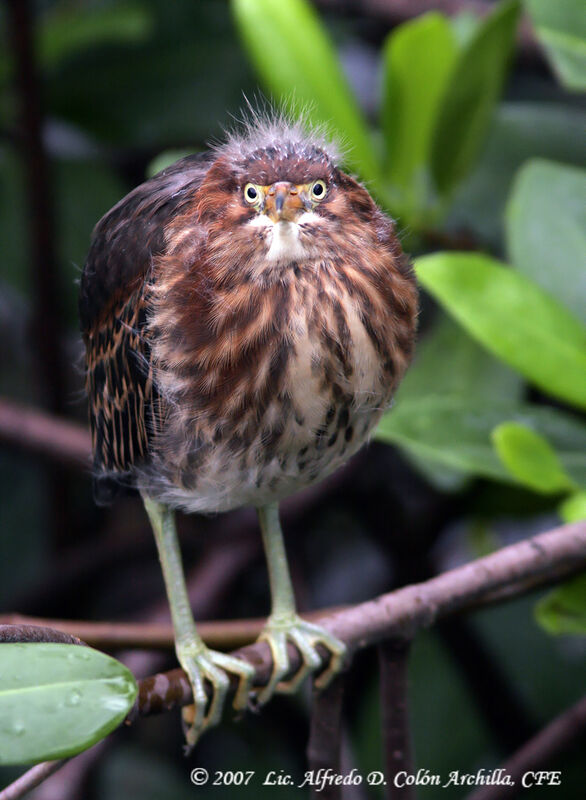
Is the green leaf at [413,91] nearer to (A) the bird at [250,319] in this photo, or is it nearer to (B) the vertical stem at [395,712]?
(A) the bird at [250,319]

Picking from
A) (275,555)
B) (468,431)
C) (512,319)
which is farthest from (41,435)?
(512,319)

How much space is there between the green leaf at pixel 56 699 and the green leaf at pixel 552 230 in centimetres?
129

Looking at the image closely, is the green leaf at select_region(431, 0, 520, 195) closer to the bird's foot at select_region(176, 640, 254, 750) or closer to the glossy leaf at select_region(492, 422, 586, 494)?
the glossy leaf at select_region(492, 422, 586, 494)

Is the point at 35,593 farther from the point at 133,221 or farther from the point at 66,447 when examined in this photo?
the point at 133,221

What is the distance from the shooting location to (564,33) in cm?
198

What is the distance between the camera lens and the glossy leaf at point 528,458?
188 centimetres

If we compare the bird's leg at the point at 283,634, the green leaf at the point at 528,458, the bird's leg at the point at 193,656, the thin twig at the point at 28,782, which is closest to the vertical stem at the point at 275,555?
the bird's leg at the point at 283,634

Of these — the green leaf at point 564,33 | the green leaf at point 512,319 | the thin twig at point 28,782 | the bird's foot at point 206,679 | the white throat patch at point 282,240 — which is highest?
the green leaf at point 564,33

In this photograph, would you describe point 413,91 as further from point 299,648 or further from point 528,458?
point 299,648

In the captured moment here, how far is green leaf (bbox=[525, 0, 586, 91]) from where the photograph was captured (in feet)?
6.39

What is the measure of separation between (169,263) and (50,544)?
75.4 inches

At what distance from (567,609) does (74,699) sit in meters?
1.05

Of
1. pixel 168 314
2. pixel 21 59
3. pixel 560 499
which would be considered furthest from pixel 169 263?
pixel 21 59

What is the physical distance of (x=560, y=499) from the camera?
2.34 meters
